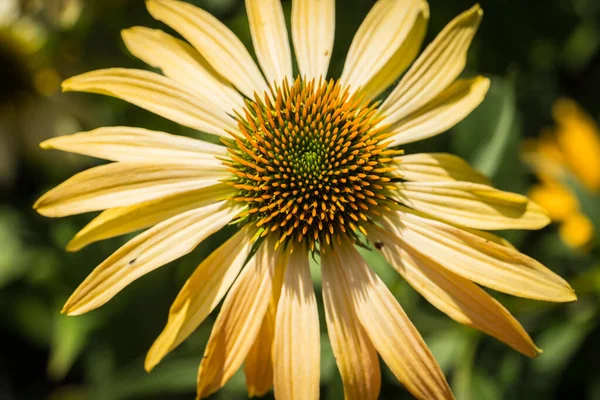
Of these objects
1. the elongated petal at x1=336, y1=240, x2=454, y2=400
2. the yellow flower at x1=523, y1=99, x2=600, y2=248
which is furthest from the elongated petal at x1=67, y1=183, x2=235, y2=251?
the yellow flower at x1=523, y1=99, x2=600, y2=248

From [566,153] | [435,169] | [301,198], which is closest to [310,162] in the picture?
[301,198]

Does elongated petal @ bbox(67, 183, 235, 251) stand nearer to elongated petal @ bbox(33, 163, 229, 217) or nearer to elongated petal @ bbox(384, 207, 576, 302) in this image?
elongated petal @ bbox(33, 163, 229, 217)

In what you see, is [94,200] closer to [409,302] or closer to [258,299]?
[258,299]

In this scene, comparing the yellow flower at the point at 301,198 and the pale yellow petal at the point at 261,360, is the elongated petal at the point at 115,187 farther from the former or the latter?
the pale yellow petal at the point at 261,360

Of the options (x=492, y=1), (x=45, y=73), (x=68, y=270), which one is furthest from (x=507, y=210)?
(x=45, y=73)

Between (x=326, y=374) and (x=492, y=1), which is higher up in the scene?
(x=492, y=1)
